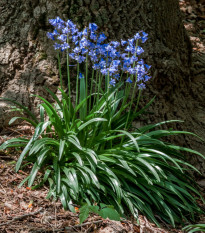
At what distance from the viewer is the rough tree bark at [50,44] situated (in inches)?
143

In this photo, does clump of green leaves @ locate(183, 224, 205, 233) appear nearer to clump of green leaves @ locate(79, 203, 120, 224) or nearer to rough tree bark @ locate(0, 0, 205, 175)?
clump of green leaves @ locate(79, 203, 120, 224)

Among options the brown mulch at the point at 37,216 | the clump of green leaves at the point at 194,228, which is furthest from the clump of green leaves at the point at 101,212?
the clump of green leaves at the point at 194,228

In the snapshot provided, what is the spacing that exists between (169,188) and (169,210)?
21 centimetres

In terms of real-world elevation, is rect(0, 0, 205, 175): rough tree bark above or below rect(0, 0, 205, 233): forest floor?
above

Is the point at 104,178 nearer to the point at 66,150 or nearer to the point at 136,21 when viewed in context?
the point at 66,150

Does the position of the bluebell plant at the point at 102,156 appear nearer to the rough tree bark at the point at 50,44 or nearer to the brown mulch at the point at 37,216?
the brown mulch at the point at 37,216

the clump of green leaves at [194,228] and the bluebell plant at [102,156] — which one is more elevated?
the bluebell plant at [102,156]

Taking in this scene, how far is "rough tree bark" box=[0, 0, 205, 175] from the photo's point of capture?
143 inches

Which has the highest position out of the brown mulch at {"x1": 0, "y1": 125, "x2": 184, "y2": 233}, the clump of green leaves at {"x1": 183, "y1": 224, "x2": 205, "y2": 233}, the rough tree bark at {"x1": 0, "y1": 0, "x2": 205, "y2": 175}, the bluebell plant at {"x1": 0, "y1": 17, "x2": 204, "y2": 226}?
the rough tree bark at {"x1": 0, "y1": 0, "x2": 205, "y2": 175}

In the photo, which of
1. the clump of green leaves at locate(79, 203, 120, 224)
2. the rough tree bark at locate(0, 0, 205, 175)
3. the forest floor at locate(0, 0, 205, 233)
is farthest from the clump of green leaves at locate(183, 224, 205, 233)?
the rough tree bark at locate(0, 0, 205, 175)

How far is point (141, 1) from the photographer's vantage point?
391 centimetres

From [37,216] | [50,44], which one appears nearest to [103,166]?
[37,216]

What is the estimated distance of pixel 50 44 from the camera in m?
3.67

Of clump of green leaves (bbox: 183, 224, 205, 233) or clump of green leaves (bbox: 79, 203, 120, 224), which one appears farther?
clump of green leaves (bbox: 183, 224, 205, 233)
